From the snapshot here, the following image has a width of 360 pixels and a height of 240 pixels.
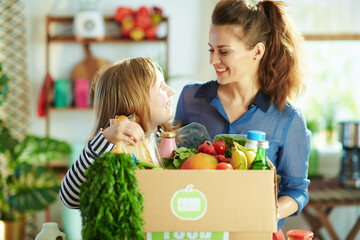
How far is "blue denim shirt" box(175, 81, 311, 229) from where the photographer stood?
61.9 inches

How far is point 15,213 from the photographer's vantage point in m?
A: 4.01

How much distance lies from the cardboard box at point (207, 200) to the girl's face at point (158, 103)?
46 centimetres

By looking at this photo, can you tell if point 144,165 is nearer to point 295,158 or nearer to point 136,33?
point 295,158

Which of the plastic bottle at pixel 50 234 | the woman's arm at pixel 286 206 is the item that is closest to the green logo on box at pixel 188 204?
the plastic bottle at pixel 50 234

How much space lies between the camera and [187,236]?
3.19ft

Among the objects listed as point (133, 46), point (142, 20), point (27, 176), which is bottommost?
point (27, 176)

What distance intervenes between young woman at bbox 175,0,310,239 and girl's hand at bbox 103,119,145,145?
0.55 m

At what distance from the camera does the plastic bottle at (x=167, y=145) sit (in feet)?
3.87

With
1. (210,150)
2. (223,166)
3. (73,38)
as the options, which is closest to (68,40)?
(73,38)

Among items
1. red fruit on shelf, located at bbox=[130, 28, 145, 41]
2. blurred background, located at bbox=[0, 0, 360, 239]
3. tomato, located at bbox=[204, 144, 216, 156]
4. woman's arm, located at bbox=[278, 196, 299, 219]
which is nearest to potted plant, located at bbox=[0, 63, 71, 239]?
blurred background, located at bbox=[0, 0, 360, 239]

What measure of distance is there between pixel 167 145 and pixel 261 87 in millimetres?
643

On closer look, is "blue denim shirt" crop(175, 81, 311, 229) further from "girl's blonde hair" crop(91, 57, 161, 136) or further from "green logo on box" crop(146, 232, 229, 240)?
"green logo on box" crop(146, 232, 229, 240)

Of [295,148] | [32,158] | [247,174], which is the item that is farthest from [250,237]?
[32,158]

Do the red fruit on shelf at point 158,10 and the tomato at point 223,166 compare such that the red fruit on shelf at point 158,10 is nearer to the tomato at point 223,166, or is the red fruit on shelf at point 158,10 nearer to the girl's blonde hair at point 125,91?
the girl's blonde hair at point 125,91
